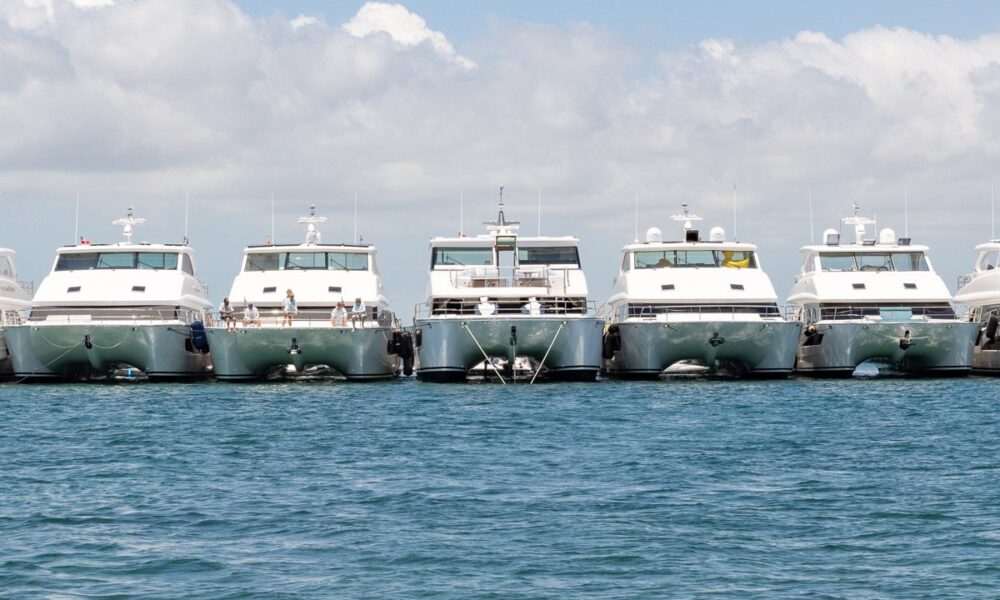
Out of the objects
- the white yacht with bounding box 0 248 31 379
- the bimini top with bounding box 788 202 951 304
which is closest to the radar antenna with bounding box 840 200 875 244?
the bimini top with bounding box 788 202 951 304

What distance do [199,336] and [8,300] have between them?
31.6ft

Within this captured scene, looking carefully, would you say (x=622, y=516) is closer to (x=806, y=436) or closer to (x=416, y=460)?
(x=416, y=460)

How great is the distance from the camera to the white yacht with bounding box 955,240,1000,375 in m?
52.8

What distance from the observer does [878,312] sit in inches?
1914

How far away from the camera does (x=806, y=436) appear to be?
102ft

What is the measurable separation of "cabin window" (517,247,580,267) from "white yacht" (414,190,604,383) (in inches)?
1.3

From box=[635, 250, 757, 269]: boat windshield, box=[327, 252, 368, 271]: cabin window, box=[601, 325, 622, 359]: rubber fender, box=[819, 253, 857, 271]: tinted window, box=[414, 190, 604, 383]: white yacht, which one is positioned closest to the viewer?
box=[414, 190, 604, 383]: white yacht

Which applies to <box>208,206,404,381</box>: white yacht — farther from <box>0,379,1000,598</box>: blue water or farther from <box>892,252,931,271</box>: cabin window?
<box>892,252,931,271</box>: cabin window

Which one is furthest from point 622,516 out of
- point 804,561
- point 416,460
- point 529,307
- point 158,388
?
point 158,388

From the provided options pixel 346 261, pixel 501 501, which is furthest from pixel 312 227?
pixel 501 501

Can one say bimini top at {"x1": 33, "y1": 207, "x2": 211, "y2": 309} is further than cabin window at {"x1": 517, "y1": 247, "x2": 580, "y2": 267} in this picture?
No

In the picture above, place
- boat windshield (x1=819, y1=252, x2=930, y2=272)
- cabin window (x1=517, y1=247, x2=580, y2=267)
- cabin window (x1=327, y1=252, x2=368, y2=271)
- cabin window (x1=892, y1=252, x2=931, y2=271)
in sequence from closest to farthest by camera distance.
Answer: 1. cabin window (x1=517, y1=247, x2=580, y2=267)
2. cabin window (x1=327, y1=252, x2=368, y2=271)
3. cabin window (x1=892, y1=252, x2=931, y2=271)
4. boat windshield (x1=819, y1=252, x2=930, y2=272)

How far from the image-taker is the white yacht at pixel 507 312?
43.4 metres

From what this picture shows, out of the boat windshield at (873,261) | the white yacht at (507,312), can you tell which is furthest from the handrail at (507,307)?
the boat windshield at (873,261)
